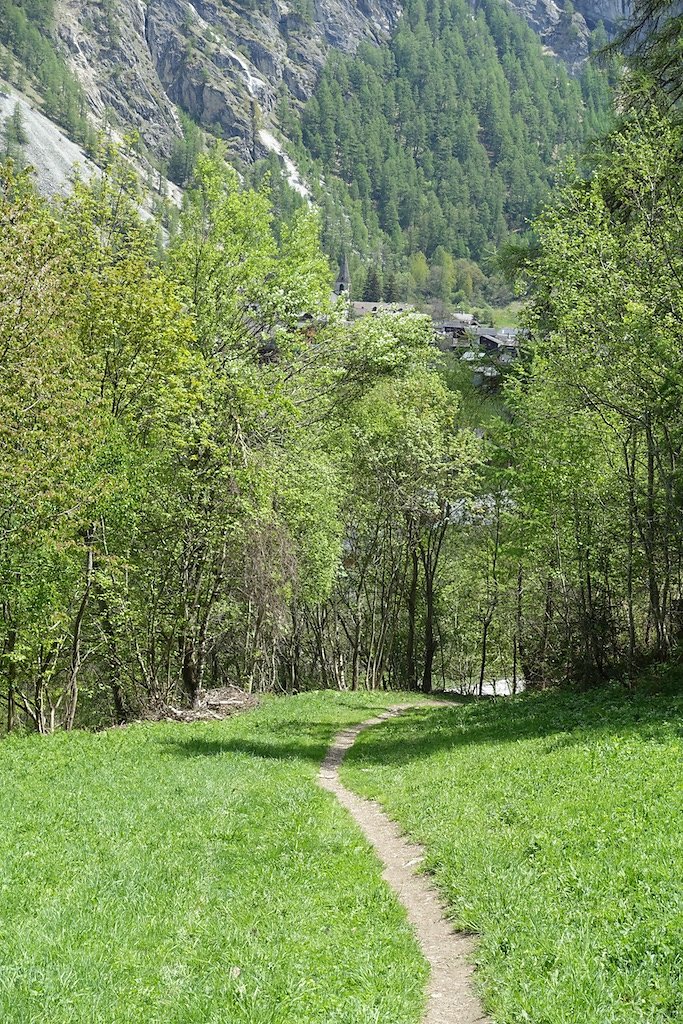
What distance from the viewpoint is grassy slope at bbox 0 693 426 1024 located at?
600 centimetres

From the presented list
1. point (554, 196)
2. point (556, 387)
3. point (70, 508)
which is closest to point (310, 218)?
point (554, 196)

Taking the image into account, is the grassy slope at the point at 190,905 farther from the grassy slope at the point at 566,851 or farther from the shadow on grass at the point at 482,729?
the shadow on grass at the point at 482,729

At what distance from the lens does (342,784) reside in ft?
50.2

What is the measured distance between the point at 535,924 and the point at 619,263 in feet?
49.7

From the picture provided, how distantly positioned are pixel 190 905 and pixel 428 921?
238 centimetres

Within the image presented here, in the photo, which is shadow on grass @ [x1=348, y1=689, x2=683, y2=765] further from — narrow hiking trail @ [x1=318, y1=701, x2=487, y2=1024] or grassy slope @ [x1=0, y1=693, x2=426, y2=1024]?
grassy slope @ [x1=0, y1=693, x2=426, y2=1024]

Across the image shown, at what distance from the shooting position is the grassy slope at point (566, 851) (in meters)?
5.91

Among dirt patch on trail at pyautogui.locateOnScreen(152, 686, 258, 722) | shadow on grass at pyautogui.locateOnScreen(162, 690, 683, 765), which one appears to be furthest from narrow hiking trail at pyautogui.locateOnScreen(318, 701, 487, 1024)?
dirt patch on trail at pyautogui.locateOnScreen(152, 686, 258, 722)

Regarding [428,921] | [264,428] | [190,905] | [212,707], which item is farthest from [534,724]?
[264,428]

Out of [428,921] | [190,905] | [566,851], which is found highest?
[566,851]

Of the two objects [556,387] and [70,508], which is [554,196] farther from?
[70,508]

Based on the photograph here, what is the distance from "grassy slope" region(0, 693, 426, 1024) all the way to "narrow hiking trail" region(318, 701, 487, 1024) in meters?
0.18

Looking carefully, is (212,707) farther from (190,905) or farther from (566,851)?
(566,851)

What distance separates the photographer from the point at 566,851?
8.48 m
